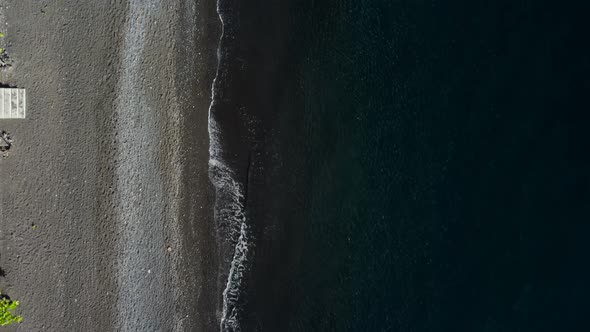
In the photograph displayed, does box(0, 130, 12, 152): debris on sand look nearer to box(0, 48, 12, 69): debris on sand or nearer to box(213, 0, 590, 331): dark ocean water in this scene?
box(0, 48, 12, 69): debris on sand

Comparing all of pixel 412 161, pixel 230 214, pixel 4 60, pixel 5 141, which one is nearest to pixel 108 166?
pixel 5 141

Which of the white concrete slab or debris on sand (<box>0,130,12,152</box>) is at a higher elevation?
the white concrete slab

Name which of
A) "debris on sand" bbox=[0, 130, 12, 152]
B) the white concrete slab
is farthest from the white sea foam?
"debris on sand" bbox=[0, 130, 12, 152]

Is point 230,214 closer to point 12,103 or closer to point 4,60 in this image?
point 12,103

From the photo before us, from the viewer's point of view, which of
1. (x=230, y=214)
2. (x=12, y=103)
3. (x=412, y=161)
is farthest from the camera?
(x=230, y=214)

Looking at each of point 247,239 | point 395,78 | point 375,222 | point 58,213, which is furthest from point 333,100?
point 58,213
